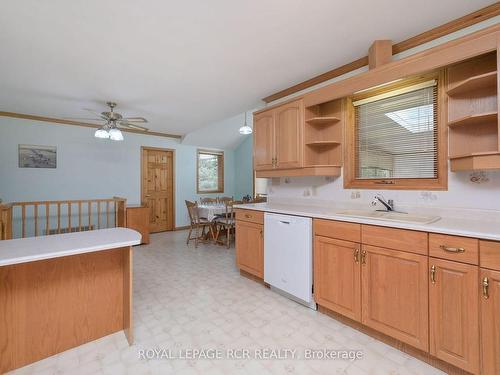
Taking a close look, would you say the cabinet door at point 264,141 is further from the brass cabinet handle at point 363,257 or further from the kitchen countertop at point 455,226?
the brass cabinet handle at point 363,257

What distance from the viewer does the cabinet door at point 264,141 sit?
3.03m

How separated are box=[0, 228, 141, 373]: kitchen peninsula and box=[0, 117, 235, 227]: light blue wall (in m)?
3.45

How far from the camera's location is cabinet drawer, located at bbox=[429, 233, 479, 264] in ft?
4.46

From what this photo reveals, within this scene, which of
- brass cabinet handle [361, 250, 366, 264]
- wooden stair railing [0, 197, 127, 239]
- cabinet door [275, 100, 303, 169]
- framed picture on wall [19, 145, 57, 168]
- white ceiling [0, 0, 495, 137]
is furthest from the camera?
framed picture on wall [19, 145, 57, 168]

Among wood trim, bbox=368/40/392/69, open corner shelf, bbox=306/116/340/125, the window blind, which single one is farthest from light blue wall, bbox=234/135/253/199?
wood trim, bbox=368/40/392/69

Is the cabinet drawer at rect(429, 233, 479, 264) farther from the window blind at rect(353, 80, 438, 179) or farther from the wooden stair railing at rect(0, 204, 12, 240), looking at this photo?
the wooden stair railing at rect(0, 204, 12, 240)

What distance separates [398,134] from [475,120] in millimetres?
621

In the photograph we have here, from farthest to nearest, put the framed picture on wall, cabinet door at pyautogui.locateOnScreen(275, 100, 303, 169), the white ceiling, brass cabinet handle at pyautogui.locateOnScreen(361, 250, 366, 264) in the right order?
the framed picture on wall, cabinet door at pyautogui.locateOnScreen(275, 100, 303, 169), brass cabinet handle at pyautogui.locateOnScreen(361, 250, 366, 264), the white ceiling

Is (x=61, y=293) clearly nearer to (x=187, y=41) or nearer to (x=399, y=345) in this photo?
(x=187, y=41)

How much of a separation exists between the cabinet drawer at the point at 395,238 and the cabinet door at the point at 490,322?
0.31 metres

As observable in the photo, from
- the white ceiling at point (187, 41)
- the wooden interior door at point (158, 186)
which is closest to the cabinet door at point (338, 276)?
the white ceiling at point (187, 41)

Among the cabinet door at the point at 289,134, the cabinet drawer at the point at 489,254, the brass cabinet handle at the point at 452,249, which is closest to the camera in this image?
the cabinet drawer at the point at 489,254

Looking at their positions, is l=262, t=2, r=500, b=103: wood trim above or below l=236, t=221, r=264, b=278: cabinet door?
above

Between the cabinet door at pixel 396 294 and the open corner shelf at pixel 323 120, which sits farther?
the open corner shelf at pixel 323 120
